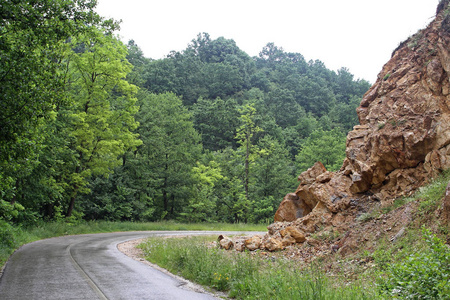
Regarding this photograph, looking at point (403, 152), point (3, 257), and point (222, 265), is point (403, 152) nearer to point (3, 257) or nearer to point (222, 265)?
point (222, 265)

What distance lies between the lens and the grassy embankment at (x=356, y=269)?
17.0 ft

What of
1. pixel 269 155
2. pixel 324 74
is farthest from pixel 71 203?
pixel 324 74

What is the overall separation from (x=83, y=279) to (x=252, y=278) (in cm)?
408

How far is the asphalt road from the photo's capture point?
266 inches

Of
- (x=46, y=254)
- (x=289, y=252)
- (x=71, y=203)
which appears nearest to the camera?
(x=46, y=254)

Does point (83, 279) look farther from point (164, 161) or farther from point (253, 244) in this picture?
point (164, 161)

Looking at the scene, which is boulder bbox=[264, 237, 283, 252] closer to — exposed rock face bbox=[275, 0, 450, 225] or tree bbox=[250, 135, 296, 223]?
exposed rock face bbox=[275, 0, 450, 225]

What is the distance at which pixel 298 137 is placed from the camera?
66750mm

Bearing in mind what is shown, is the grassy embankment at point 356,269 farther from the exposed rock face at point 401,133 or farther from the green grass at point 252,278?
the exposed rock face at point 401,133

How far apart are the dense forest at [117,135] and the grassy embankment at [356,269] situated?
19.2 ft

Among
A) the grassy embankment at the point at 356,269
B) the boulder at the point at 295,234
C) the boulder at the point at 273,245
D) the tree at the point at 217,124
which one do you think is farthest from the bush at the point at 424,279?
the tree at the point at 217,124

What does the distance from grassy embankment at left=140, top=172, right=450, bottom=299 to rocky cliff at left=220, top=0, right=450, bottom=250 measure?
1122 millimetres

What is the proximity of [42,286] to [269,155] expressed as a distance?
38023mm

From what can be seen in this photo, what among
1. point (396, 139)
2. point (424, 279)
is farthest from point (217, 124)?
point (424, 279)
